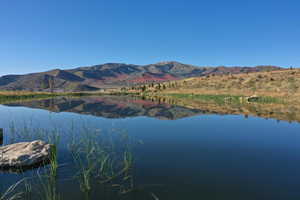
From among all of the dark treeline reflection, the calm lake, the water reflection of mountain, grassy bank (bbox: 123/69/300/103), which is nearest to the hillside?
grassy bank (bbox: 123/69/300/103)

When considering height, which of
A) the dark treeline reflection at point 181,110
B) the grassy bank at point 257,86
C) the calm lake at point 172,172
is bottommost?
the calm lake at point 172,172

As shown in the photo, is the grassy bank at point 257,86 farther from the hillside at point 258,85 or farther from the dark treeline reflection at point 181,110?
the dark treeline reflection at point 181,110

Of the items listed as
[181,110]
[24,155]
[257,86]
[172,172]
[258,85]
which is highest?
[258,85]

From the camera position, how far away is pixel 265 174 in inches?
317

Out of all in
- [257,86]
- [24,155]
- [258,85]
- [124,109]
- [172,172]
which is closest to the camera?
[172,172]

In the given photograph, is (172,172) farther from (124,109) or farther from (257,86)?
(257,86)

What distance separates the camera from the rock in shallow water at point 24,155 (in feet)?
27.9

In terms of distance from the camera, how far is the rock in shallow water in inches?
335

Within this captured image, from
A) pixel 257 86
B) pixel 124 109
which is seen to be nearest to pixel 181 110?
pixel 124 109

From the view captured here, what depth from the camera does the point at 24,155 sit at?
882 centimetres

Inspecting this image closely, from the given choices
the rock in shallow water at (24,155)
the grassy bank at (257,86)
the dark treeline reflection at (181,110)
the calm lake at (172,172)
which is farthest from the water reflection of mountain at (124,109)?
the grassy bank at (257,86)

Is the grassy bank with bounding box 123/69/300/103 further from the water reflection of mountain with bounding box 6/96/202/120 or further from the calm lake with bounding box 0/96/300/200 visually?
the calm lake with bounding box 0/96/300/200

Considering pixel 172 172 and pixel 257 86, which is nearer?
pixel 172 172

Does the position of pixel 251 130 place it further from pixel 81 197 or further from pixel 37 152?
pixel 37 152
